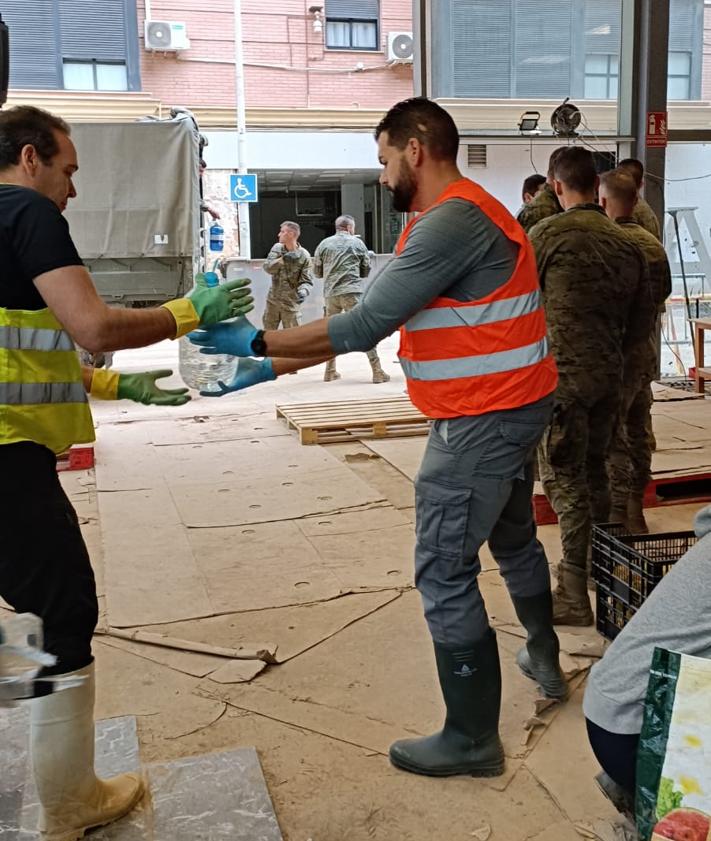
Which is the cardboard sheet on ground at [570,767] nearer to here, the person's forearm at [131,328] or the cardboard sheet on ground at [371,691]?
the cardboard sheet on ground at [371,691]

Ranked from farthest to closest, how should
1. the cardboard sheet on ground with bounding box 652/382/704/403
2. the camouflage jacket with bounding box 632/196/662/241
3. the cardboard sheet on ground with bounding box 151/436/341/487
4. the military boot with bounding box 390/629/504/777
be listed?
1. the cardboard sheet on ground with bounding box 652/382/704/403
2. the cardboard sheet on ground with bounding box 151/436/341/487
3. the camouflage jacket with bounding box 632/196/662/241
4. the military boot with bounding box 390/629/504/777

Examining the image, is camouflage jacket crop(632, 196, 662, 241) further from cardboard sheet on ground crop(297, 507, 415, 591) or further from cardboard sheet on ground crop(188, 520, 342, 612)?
cardboard sheet on ground crop(188, 520, 342, 612)

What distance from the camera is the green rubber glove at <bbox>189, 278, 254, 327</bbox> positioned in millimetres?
2500

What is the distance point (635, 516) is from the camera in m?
4.87

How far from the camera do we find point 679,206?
10.6m

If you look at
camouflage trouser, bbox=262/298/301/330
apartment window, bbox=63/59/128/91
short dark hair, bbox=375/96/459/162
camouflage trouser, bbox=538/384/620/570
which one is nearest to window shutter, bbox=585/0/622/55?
camouflage trouser, bbox=262/298/301/330

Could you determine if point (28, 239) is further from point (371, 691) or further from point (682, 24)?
point (682, 24)

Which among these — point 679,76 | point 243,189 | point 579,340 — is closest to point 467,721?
point 579,340

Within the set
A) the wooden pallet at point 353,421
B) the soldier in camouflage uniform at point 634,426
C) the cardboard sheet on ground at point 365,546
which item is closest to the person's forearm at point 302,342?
the cardboard sheet on ground at point 365,546

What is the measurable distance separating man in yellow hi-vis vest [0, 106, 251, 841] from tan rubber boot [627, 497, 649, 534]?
3224 mm

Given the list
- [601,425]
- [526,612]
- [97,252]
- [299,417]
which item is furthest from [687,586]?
[97,252]

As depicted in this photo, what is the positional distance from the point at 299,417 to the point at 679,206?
5645 millimetres

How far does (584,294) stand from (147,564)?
8.06ft

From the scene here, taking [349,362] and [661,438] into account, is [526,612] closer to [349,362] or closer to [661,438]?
[661,438]
